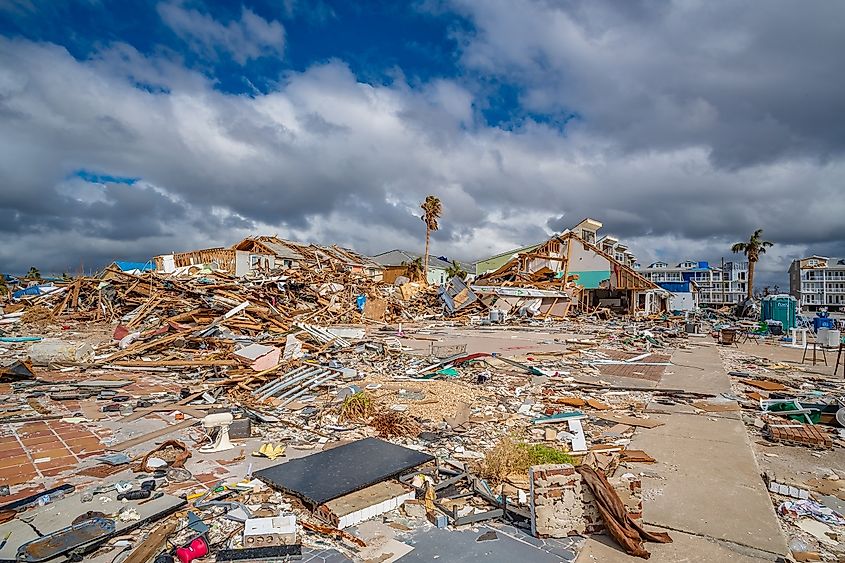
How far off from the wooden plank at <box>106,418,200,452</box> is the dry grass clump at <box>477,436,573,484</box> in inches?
150

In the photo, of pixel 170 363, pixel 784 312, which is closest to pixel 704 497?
pixel 170 363

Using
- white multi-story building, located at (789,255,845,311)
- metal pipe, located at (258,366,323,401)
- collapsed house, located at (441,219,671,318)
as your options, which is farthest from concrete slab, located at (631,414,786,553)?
white multi-story building, located at (789,255,845,311)

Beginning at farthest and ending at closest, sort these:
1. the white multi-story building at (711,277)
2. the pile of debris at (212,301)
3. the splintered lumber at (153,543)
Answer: the white multi-story building at (711,277)
the pile of debris at (212,301)
the splintered lumber at (153,543)

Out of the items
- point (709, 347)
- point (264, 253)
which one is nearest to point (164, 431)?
point (709, 347)

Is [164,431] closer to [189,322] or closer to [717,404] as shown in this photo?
[717,404]

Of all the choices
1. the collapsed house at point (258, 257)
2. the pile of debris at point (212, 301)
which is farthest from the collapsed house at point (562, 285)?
the collapsed house at point (258, 257)

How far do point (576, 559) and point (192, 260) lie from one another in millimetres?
35280

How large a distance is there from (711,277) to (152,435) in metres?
113

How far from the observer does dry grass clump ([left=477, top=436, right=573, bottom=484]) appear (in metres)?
4.42

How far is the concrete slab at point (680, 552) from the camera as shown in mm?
3014

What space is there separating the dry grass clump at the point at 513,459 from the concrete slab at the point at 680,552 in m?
1.23

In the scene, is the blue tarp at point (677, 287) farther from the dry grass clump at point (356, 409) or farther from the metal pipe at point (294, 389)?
the dry grass clump at point (356, 409)

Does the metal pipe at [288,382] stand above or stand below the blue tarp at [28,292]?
below

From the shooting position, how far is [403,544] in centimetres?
325
